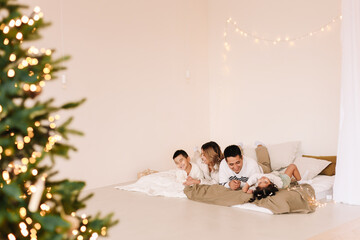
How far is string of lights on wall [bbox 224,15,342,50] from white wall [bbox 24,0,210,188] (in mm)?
462

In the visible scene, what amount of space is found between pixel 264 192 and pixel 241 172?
392mm

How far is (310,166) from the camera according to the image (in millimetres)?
4719

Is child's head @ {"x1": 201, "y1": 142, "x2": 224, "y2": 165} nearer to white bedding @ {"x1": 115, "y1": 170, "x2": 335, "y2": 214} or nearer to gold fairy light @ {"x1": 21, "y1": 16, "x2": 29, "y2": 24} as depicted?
white bedding @ {"x1": 115, "y1": 170, "x2": 335, "y2": 214}

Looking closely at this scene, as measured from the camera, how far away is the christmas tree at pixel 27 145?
1194 mm

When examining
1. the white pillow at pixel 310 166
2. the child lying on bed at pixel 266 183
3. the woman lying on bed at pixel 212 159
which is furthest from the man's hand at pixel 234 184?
the white pillow at pixel 310 166

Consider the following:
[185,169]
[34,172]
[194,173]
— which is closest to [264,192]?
[194,173]

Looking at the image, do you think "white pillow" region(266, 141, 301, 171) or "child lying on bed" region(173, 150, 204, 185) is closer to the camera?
"child lying on bed" region(173, 150, 204, 185)

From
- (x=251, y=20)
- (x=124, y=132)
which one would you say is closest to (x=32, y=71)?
(x=124, y=132)

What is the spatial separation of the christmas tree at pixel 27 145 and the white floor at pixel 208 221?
185 centimetres

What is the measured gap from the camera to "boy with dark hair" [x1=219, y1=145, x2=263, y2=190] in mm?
3971

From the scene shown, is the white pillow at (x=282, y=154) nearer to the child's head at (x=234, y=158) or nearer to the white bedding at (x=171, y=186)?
the white bedding at (x=171, y=186)

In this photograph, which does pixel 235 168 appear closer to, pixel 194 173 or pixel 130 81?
pixel 194 173

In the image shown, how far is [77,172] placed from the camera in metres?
5.07

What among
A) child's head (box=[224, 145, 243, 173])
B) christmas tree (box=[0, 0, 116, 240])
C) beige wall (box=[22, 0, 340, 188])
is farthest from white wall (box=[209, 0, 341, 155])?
christmas tree (box=[0, 0, 116, 240])
